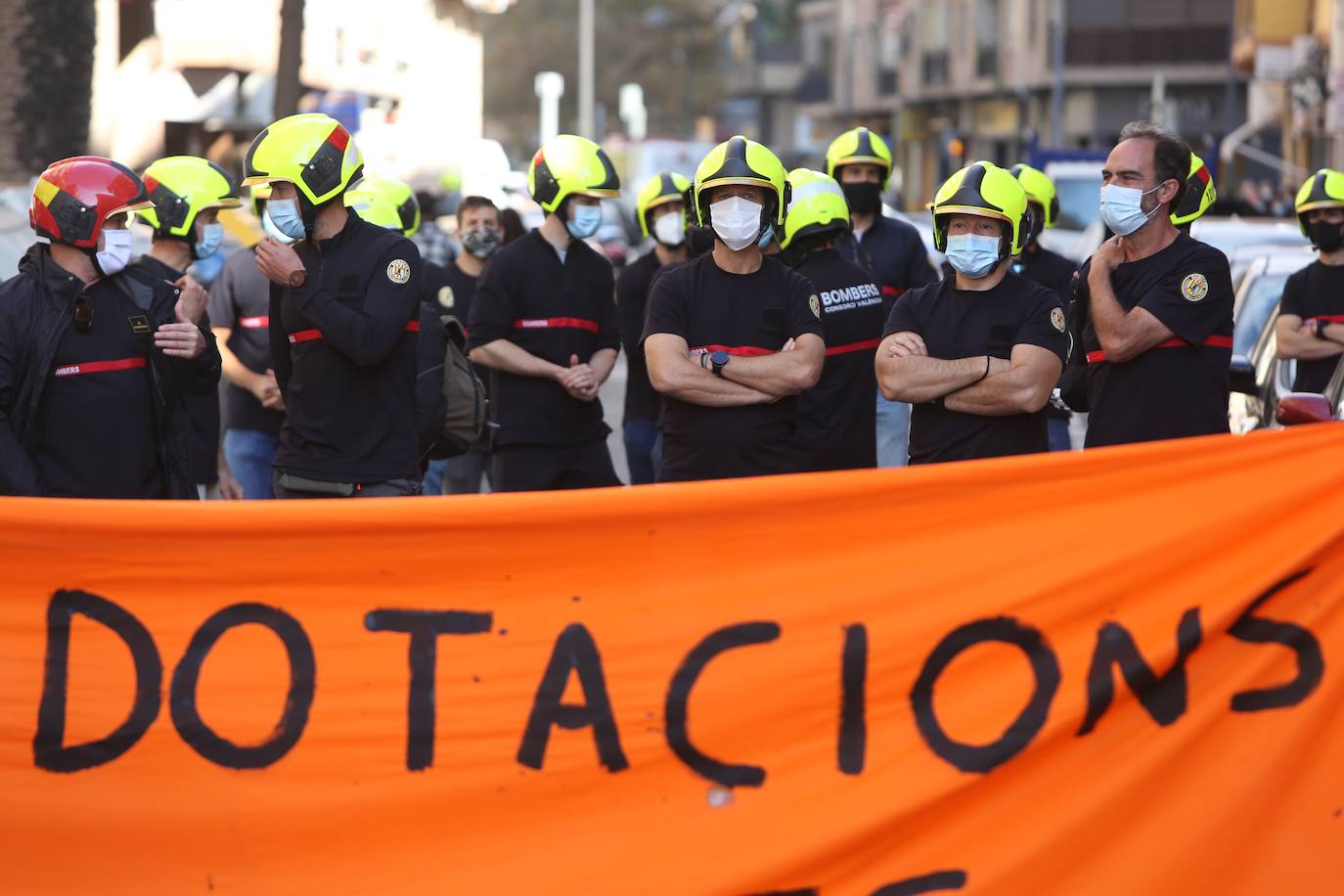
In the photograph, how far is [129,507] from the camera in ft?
15.9

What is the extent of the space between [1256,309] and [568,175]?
15.0 feet

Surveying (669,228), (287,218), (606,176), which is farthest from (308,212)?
(669,228)

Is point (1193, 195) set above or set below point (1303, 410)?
above

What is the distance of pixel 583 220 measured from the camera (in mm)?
8359

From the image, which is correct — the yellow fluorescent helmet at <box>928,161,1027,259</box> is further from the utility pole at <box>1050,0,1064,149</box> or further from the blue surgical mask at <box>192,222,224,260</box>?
the utility pole at <box>1050,0,1064,149</box>

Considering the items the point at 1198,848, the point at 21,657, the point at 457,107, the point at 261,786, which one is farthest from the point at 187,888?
the point at 457,107

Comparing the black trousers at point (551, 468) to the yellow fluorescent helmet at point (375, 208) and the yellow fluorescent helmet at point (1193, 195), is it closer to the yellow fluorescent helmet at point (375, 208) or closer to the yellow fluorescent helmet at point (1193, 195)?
the yellow fluorescent helmet at point (375, 208)

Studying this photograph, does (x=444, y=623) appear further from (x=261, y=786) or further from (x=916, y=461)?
(x=916, y=461)

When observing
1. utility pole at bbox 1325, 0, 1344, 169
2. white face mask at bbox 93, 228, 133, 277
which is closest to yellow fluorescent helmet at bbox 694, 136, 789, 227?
white face mask at bbox 93, 228, 133, 277

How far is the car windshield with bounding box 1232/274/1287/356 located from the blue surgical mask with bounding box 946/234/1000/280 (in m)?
4.72

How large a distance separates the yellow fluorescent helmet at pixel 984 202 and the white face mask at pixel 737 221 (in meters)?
0.57

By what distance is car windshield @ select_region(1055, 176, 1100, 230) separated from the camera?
2648cm

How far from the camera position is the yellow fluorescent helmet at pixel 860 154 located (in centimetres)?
1008

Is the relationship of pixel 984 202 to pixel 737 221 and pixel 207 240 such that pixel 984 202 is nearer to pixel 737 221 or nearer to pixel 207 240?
pixel 737 221
